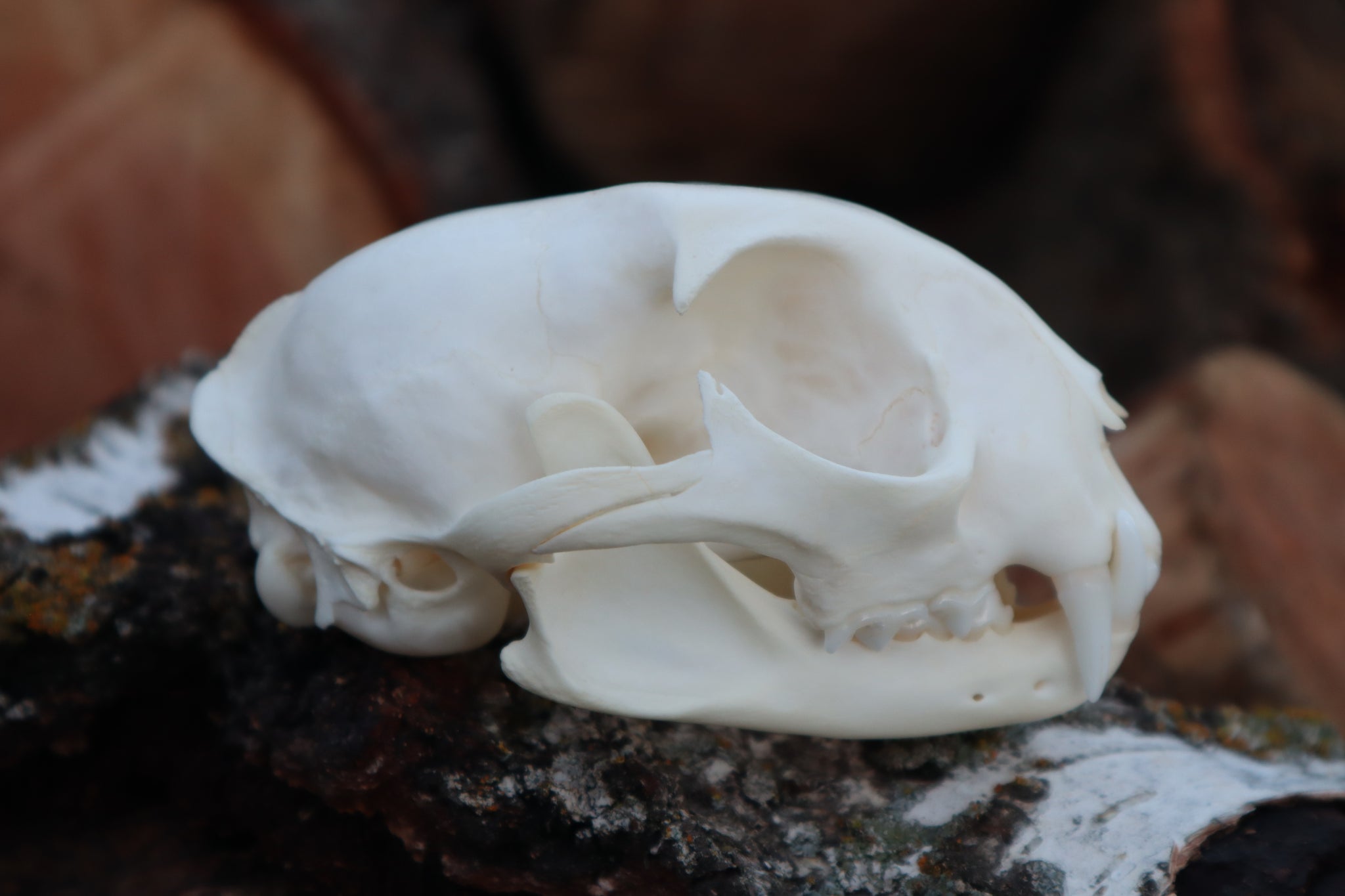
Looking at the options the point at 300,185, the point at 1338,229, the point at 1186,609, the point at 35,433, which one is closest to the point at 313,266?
the point at 300,185

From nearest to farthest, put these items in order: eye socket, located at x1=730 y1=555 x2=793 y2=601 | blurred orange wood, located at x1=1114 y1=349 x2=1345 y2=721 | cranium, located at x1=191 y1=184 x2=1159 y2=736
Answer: cranium, located at x1=191 y1=184 x2=1159 y2=736
eye socket, located at x1=730 y1=555 x2=793 y2=601
blurred orange wood, located at x1=1114 y1=349 x2=1345 y2=721

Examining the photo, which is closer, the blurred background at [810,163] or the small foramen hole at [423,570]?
the small foramen hole at [423,570]

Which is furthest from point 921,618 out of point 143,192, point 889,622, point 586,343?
point 143,192

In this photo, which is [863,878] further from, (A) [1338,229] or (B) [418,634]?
(A) [1338,229]

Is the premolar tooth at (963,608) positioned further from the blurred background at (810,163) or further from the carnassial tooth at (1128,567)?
the blurred background at (810,163)

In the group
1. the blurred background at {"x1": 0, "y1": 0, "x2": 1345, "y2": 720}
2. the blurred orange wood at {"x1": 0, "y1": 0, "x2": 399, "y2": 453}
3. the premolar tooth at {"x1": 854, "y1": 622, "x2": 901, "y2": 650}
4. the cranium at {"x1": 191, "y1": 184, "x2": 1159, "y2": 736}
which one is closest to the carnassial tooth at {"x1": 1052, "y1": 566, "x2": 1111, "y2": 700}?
the cranium at {"x1": 191, "y1": 184, "x2": 1159, "y2": 736}

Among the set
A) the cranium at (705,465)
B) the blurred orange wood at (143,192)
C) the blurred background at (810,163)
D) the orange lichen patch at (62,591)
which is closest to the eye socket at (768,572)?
the cranium at (705,465)

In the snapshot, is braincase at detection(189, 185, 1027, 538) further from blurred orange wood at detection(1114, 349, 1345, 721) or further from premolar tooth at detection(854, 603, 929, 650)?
blurred orange wood at detection(1114, 349, 1345, 721)
